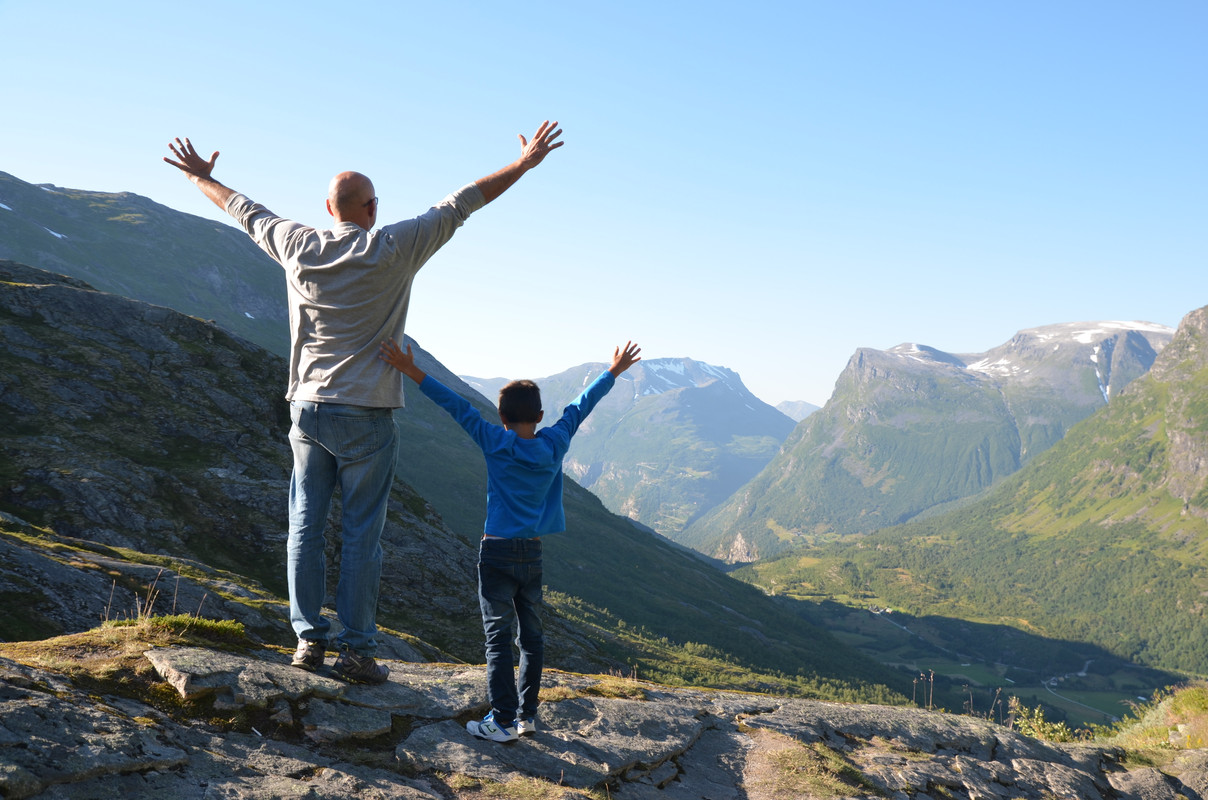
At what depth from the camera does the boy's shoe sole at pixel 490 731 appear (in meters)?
7.18

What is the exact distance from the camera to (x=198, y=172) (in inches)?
309

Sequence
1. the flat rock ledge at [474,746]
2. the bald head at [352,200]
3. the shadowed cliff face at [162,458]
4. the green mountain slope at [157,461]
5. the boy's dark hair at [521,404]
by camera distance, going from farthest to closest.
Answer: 1. the shadowed cliff face at [162,458]
2. the green mountain slope at [157,461]
3. the boy's dark hair at [521,404]
4. the bald head at [352,200]
5. the flat rock ledge at [474,746]

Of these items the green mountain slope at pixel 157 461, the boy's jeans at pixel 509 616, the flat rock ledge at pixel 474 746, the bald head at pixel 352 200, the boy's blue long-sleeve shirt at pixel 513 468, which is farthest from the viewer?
the green mountain slope at pixel 157 461

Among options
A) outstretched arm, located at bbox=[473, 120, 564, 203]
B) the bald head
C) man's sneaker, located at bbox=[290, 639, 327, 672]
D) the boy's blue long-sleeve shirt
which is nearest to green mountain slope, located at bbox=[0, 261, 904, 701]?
man's sneaker, located at bbox=[290, 639, 327, 672]

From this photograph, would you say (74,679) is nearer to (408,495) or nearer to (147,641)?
(147,641)

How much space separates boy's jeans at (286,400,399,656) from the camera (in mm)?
6895

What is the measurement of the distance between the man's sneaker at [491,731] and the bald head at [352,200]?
17.9 ft

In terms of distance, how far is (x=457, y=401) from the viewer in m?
7.68

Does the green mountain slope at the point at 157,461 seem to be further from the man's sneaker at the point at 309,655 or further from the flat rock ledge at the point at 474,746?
the flat rock ledge at the point at 474,746

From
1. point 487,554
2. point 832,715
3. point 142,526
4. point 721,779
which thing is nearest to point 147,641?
point 487,554

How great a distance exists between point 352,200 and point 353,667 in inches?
199

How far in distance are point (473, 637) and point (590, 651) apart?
26.2 metres

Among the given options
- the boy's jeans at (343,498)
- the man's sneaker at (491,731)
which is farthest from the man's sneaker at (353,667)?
the man's sneaker at (491,731)

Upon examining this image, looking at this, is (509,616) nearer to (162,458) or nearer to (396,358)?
(396,358)
